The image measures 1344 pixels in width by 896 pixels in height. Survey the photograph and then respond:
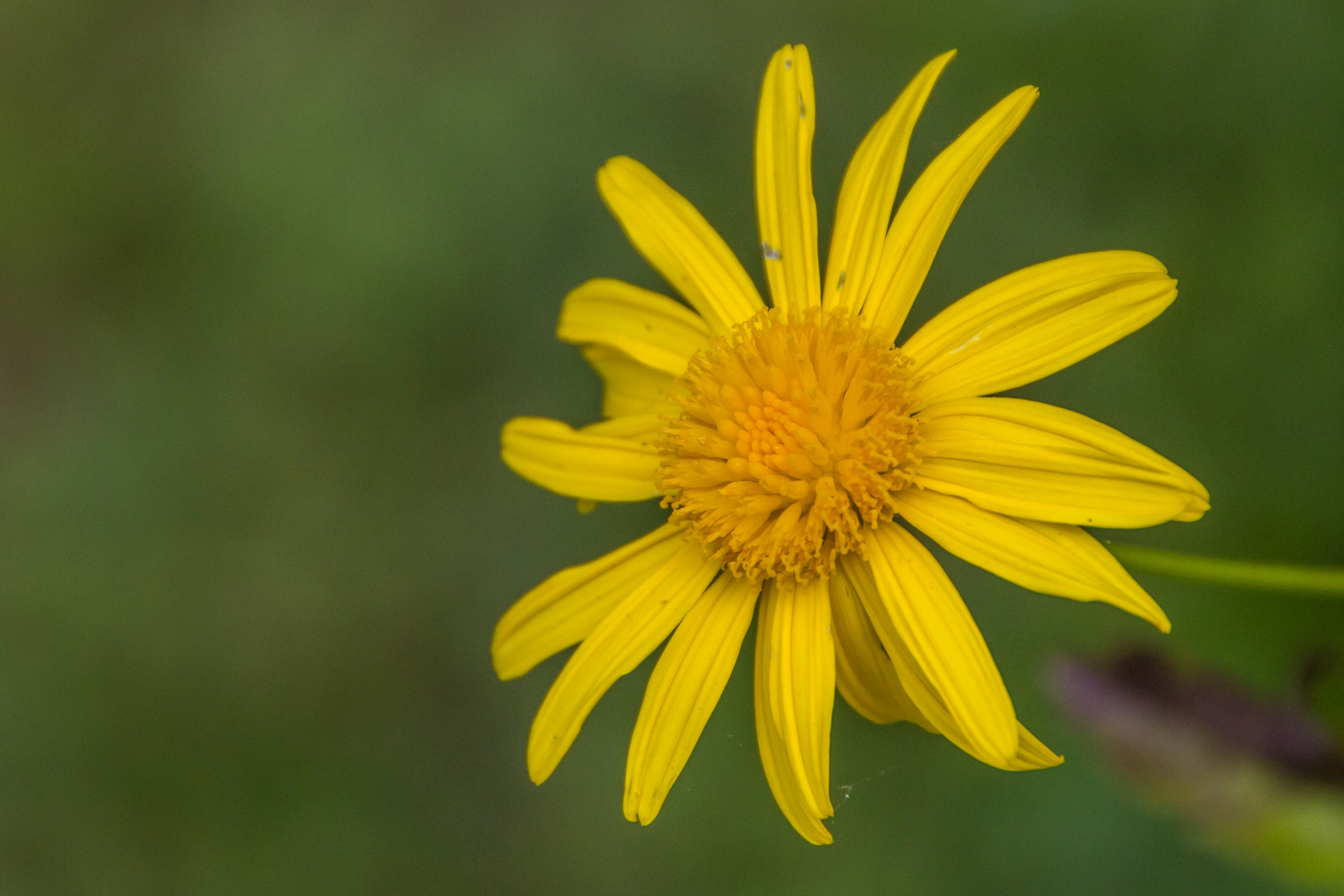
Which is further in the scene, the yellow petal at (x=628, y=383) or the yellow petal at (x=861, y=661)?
the yellow petal at (x=628, y=383)

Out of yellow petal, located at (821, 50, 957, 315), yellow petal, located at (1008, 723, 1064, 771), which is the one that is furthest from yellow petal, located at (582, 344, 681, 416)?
→ yellow petal, located at (1008, 723, 1064, 771)

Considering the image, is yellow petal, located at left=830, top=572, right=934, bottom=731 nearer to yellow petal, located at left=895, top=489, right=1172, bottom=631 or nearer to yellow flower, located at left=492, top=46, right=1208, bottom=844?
yellow flower, located at left=492, top=46, right=1208, bottom=844

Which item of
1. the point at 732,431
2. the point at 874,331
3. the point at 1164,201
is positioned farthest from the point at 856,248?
the point at 1164,201

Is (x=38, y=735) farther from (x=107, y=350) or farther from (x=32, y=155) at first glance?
(x=32, y=155)

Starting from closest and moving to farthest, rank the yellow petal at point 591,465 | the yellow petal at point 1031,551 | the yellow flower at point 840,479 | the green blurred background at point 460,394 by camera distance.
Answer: the yellow petal at point 1031,551 → the yellow flower at point 840,479 → the yellow petal at point 591,465 → the green blurred background at point 460,394

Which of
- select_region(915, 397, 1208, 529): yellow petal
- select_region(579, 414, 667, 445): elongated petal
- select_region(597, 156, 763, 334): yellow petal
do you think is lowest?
select_region(915, 397, 1208, 529): yellow petal

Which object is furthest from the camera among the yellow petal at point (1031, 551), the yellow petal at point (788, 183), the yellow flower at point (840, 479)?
the yellow petal at point (788, 183)

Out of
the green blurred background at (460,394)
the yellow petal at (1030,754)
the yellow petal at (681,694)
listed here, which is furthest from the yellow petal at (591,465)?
the green blurred background at (460,394)

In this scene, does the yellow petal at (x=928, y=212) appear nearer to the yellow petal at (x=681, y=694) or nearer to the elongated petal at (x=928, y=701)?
the elongated petal at (x=928, y=701)
